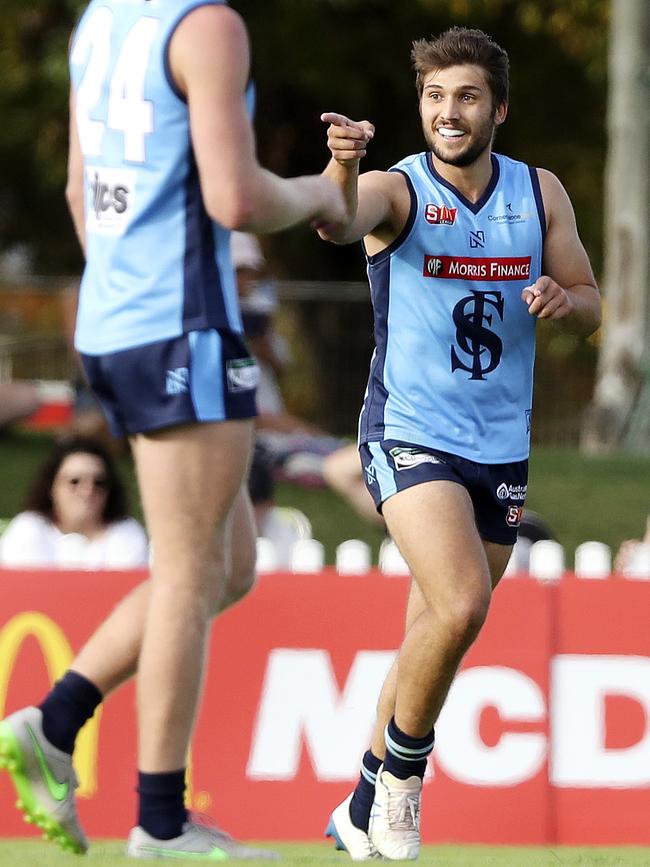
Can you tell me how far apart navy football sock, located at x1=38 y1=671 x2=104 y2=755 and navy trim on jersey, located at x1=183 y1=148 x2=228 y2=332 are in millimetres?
980

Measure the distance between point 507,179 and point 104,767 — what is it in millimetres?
2999

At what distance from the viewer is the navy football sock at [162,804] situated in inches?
160

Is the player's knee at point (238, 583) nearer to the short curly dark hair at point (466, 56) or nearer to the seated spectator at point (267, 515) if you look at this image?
the short curly dark hair at point (466, 56)

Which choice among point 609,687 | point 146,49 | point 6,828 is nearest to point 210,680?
point 6,828

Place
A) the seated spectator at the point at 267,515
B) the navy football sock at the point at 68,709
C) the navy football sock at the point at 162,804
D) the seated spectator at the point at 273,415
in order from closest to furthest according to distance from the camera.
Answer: the navy football sock at the point at 162,804, the navy football sock at the point at 68,709, the seated spectator at the point at 267,515, the seated spectator at the point at 273,415

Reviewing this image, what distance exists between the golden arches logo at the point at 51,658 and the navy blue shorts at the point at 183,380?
2.71m

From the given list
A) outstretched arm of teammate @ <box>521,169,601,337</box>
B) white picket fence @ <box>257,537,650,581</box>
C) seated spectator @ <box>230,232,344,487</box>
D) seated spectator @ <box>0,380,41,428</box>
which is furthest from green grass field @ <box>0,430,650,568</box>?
outstretched arm of teammate @ <box>521,169,601,337</box>

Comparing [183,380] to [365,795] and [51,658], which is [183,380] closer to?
[365,795]

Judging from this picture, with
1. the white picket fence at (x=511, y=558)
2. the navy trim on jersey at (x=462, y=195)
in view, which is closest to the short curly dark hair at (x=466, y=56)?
the navy trim on jersey at (x=462, y=195)

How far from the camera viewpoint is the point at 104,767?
657 cm

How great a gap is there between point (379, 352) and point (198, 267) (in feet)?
2.80

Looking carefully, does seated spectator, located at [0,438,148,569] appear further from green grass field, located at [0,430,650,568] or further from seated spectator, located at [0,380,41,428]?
seated spectator, located at [0,380,41,428]

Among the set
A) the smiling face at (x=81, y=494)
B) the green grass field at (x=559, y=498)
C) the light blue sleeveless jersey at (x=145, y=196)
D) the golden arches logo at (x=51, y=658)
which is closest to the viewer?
the light blue sleeveless jersey at (x=145, y=196)

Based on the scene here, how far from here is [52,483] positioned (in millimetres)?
7688
